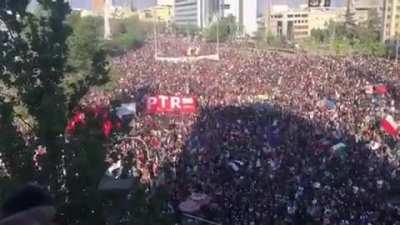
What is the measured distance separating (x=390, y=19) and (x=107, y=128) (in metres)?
76.7

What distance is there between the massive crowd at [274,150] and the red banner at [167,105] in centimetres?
26

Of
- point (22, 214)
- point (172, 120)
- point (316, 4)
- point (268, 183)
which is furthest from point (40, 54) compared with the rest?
point (316, 4)

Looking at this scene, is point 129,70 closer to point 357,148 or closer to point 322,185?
point 357,148

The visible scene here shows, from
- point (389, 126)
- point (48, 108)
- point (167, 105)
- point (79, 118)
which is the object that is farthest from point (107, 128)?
point (167, 105)

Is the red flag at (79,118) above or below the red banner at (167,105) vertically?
above

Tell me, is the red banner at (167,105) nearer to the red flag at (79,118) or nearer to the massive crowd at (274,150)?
the massive crowd at (274,150)

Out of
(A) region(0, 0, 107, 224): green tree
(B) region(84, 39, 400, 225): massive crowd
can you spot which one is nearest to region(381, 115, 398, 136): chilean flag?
(B) region(84, 39, 400, 225): massive crowd

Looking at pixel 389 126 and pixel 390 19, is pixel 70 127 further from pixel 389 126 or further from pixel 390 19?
pixel 390 19

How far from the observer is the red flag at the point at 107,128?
468 cm

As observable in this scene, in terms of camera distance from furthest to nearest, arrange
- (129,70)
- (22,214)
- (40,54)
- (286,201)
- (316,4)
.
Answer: (316,4)
(129,70)
(286,201)
(40,54)
(22,214)

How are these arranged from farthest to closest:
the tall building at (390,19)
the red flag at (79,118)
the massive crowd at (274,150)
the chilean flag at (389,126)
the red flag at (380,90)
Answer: the tall building at (390,19), the red flag at (380,90), the chilean flag at (389,126), the massive crowd at (274,150), the red flag at (79,118)

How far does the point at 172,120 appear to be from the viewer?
18141 mm

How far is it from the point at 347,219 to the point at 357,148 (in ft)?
17.0

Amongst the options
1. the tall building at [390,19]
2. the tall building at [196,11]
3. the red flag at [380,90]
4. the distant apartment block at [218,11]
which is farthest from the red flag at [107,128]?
the tall building at [196,11]
